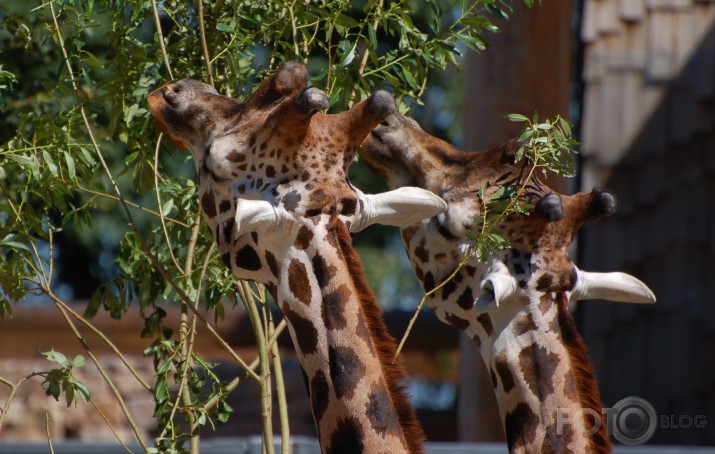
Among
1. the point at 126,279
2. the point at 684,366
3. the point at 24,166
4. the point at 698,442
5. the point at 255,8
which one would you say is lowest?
the point at 698,442

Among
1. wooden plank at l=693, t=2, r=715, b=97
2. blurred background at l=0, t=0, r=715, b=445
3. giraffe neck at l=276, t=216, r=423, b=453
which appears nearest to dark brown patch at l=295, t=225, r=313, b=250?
giraffe neck at l=276, t=216, r=423, b=453

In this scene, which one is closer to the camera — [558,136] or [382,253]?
[558,136]

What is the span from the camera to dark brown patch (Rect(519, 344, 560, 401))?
9.19 feet

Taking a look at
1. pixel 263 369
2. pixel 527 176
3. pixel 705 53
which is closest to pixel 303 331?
pixel 263 369

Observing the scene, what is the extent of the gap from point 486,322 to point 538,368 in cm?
17

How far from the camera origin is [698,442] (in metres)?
6.15

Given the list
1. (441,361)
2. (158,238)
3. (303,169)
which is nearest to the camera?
(303,169)

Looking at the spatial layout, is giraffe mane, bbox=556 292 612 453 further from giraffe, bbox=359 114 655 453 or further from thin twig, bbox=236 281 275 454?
thin twig, bbox=236 281 275 454

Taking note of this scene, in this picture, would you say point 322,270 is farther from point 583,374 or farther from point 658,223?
point 658,223

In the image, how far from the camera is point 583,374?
2.83 meters

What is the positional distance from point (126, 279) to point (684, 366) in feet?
12.5

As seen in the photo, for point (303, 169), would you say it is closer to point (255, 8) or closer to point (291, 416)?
point (255, 8)

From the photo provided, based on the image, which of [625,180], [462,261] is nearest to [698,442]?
[625,180]

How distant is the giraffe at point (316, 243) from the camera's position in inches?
93.7
